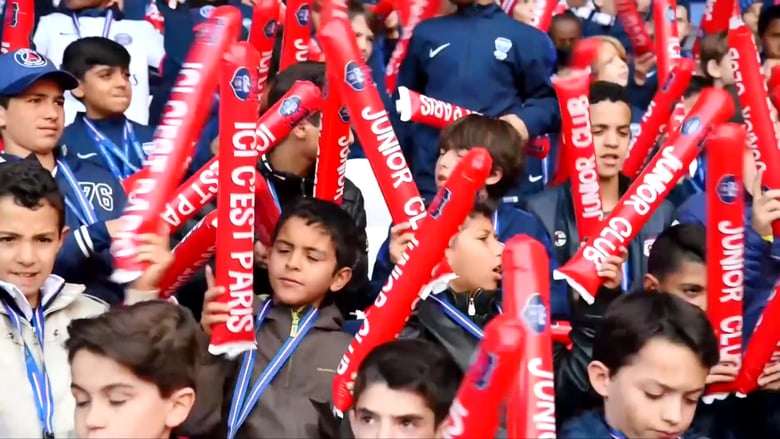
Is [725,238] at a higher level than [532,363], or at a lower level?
lower

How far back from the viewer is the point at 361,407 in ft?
9.14

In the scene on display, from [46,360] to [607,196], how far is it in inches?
78.9

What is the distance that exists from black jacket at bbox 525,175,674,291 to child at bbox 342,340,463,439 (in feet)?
4.47

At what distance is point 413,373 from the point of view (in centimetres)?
280

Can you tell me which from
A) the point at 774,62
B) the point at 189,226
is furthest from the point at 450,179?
the point at 774,62

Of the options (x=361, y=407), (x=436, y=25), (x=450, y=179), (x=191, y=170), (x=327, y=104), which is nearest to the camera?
(x=361, y=407)

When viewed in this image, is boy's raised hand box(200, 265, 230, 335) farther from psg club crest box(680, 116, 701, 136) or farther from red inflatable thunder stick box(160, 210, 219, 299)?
psg club crest box(680, 116, 701, 136)

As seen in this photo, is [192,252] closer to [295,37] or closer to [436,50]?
[295,37]

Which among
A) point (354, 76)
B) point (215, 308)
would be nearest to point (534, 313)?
point (215, 308)

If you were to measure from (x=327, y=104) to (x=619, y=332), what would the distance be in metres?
1.18

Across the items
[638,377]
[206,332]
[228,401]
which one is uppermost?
[638,377]

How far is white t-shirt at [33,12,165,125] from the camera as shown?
5.68 m

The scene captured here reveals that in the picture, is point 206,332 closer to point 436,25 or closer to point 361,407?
point 361,407

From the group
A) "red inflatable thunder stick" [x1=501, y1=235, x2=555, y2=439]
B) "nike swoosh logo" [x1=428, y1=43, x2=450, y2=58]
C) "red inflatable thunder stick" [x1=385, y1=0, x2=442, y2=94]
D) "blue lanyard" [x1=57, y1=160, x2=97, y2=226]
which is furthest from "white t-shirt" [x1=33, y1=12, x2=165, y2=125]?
"red inflatable thunder stick" [x1=501, y1=235, x2=555, y2=439]
